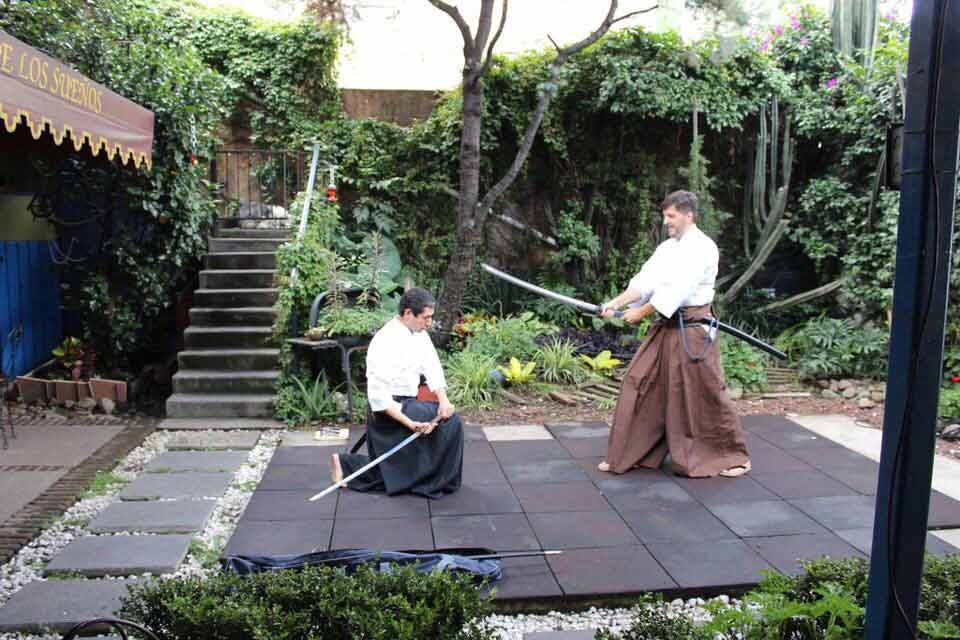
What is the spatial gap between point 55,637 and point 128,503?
1.66 metres

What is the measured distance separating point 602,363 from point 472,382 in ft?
4.76

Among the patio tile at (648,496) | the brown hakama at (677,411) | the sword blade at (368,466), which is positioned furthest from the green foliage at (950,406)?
the sword blade at (368,466)

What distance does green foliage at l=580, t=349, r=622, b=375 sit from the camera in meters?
7.81

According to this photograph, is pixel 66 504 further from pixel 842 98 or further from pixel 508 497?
pixel 842 98

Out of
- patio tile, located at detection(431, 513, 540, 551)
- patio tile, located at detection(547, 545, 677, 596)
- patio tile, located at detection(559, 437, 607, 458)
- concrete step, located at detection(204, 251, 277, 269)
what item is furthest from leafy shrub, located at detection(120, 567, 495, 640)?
concrete step, located at detection(204, 251, 277, 269)

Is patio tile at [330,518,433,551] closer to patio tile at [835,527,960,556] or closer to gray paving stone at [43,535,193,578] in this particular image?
gray paving stone at [43,535,193,578]

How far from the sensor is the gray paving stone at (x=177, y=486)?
483 cm

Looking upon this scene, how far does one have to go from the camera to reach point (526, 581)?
3547 mm

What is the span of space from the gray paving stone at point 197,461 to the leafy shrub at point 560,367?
10.3 ft

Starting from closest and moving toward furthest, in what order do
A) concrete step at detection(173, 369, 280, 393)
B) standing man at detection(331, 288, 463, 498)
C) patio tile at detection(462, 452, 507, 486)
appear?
standing man at detection(331, 288, 463, 498) → patio tile at detection(462, 452, 507, 486) → concrete step at detection(173, 369, 280, 393)

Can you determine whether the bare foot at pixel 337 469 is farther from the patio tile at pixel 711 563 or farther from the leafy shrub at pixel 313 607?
the leafy shrub at pixel 313 607

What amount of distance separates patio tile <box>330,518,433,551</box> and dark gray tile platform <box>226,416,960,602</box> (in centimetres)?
1

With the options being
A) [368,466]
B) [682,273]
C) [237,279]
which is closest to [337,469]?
[368,466]

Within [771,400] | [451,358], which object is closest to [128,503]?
[451,358]
